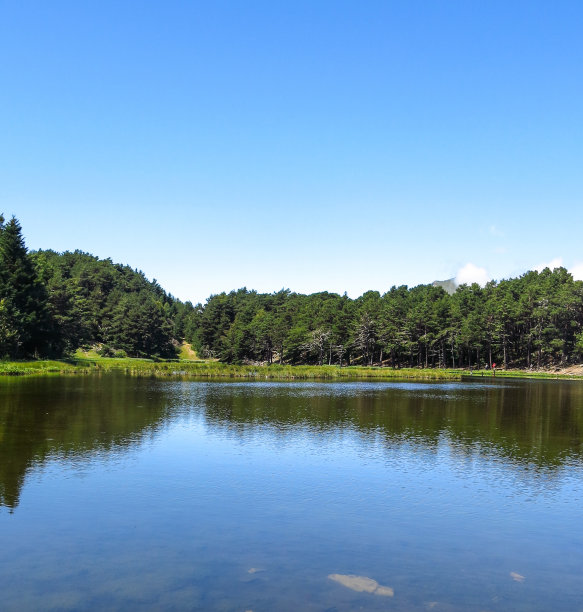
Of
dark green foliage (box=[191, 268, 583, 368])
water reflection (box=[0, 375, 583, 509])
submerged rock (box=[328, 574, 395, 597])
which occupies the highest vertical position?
dark green foliage (box=[191, 268, 583, 368])

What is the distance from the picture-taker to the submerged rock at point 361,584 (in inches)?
476

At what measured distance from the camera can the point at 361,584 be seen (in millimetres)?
12422

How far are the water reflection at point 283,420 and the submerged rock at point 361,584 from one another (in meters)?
10.7

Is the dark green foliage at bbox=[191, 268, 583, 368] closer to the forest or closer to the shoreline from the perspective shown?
the forest

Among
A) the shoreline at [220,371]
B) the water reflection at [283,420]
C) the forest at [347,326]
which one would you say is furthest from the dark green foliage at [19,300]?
the water reflection at [283,420]

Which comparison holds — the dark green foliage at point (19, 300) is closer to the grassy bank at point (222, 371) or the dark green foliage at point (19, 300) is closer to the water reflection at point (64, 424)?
the grassy bank at point (222, 371)

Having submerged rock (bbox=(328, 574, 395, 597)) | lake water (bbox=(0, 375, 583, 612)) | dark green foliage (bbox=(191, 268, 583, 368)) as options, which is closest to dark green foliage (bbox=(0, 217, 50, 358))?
lake water (bbox=(0, 375, 583, 612))

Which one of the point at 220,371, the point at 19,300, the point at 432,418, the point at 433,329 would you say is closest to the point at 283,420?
the point at 432,418

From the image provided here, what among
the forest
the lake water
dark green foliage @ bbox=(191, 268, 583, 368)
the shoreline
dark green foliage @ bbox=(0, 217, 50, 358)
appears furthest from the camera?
dark green foliage @ bbox=(191, 268, 583, 368)

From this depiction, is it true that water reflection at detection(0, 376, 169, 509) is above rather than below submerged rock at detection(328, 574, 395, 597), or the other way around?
above

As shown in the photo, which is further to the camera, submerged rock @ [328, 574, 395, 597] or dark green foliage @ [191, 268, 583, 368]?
dark green foliage @ [191, 268, 583, 368]

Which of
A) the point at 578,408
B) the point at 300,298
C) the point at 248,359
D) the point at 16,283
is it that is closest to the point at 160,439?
the point at 578,408

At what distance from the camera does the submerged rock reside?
12078 mm

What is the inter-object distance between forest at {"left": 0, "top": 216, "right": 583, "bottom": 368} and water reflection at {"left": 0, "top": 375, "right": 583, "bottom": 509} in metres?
47.0
